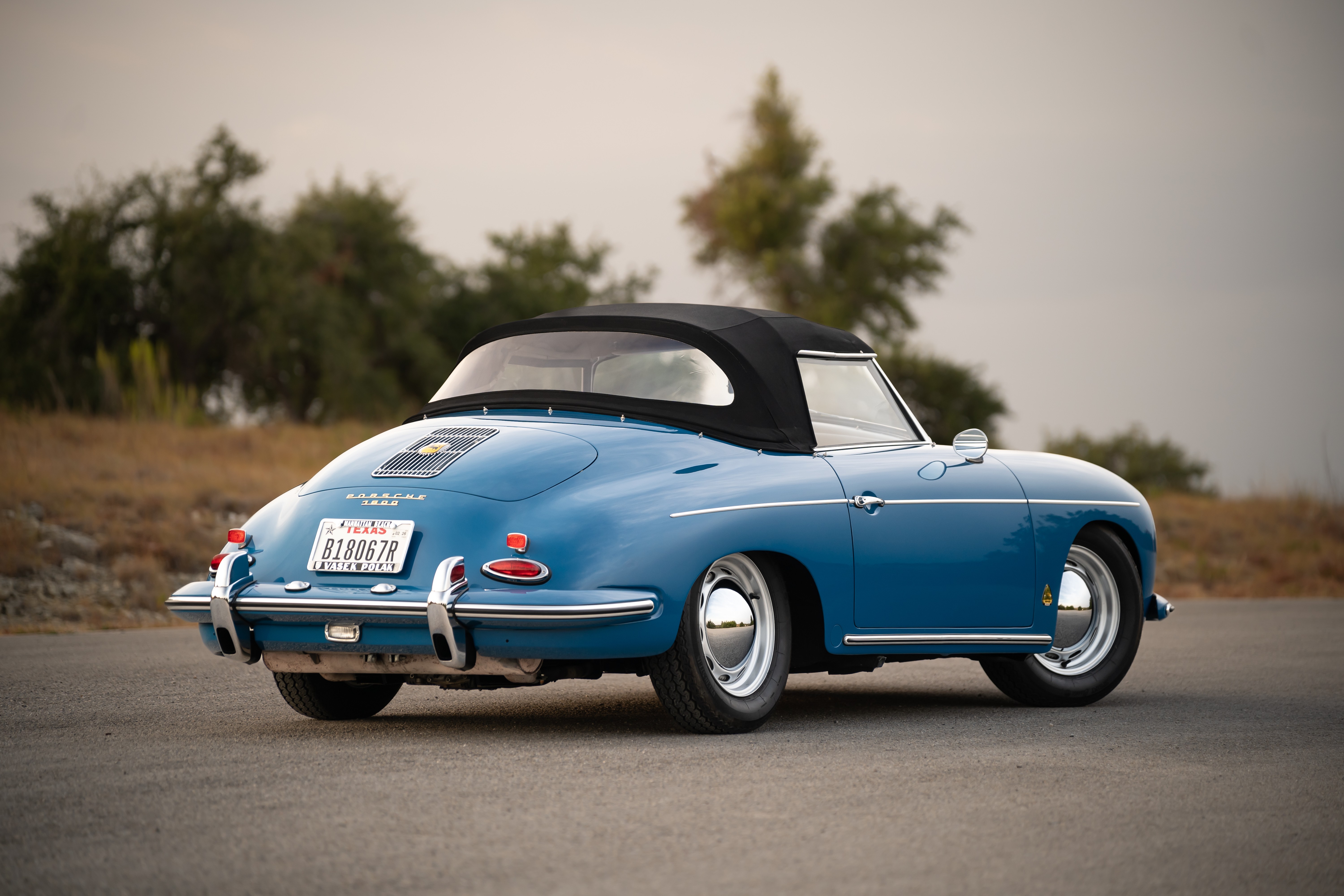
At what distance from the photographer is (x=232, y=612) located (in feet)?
20.1

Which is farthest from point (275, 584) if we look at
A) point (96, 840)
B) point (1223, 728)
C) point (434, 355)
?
point (434, 355)

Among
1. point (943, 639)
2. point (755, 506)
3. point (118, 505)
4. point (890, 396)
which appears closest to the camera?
point (755, 506)

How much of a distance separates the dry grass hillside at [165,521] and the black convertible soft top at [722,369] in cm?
713

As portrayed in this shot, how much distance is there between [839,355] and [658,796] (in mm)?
3146

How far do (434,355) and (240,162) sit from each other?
33.2 ft

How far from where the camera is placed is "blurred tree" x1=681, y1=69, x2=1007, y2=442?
64.8 metres

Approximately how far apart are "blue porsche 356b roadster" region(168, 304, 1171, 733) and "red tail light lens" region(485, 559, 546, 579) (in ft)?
0.03

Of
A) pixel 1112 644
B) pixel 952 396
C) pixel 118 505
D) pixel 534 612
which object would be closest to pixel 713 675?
pixel 534 612

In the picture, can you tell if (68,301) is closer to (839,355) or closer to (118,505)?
(118,505)

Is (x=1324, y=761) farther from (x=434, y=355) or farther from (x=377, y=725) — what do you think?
(x=434, y=355)

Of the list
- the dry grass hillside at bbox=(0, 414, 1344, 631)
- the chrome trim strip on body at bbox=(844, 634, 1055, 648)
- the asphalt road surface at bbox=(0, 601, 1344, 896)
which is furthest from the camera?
the dry grass hillside at bbox=(0, 414, 1344, 631)

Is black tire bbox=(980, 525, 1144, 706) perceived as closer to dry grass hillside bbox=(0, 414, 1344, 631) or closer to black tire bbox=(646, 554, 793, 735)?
black tire bbox=(646, 554, 793, 735)

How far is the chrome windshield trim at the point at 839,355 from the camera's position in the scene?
7.30 meters

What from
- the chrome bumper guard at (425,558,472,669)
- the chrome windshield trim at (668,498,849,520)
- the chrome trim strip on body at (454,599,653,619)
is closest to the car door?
the chrome windshield trim at (668,498,849,520)
